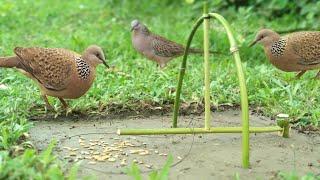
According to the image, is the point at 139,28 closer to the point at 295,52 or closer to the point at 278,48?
the point at 278,48

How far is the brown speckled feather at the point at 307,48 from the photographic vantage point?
6445 millimetres

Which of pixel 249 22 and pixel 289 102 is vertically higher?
pixel 249 22

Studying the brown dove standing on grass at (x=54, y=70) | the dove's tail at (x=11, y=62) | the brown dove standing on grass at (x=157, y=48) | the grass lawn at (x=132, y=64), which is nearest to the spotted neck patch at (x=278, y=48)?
the grass lawn at (x=132, y=64)

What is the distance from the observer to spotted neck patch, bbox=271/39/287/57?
21.2 ft

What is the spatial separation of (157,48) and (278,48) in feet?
5.31

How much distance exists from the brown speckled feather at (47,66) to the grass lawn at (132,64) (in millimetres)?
300

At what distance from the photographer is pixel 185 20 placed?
1023 cm

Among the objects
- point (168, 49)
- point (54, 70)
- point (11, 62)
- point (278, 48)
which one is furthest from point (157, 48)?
point (11, 62)

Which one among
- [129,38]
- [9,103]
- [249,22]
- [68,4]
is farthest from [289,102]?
[68,4]

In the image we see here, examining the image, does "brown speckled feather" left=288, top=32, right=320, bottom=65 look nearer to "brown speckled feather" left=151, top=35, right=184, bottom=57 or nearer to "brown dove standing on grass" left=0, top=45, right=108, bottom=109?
"brown speckled feather" left=151, top=35, right=184, bottom=57

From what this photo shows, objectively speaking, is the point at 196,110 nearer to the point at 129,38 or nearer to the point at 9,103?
the point at 9,103

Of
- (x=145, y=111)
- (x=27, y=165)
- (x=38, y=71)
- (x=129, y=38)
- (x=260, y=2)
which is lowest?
(x=27, y=165)

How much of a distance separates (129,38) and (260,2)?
2940 mm

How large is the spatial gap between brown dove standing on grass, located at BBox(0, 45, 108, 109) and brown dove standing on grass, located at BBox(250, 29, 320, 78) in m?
2.11
